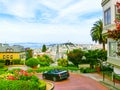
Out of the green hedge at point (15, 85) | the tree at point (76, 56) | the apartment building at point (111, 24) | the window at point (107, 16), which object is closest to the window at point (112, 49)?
the apartment building at point (111, 24)

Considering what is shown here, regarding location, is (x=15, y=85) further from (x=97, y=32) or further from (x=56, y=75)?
(x=97, y=32)

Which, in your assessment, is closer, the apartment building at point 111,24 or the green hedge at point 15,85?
the green hedge at point 15,85

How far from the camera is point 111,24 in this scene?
3303cm

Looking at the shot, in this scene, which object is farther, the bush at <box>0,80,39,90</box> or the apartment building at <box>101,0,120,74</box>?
the apartment building at <box>101,0,120,74</box>

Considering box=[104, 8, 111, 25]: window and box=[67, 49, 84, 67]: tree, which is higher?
box=[104, 8, 111, 25]: window

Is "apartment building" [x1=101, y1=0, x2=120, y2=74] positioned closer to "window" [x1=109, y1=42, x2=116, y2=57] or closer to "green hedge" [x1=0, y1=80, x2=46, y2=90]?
"window" [x1=109, y1=42, x2=116, y2=57]

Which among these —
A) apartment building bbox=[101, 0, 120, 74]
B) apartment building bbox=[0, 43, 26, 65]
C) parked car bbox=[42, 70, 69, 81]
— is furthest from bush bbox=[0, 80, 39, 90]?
apartment building bbox=[0, 43, 26, 65]

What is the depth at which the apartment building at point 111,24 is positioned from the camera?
32375 mm

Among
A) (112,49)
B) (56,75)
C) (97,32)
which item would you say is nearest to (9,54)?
(97,32)

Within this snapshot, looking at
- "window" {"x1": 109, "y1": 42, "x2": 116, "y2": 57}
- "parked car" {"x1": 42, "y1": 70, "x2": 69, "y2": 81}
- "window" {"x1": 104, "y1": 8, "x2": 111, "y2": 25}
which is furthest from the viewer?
"parked car" {"x1": 42, "y1": 70, "x2": 69, "y2": 81}

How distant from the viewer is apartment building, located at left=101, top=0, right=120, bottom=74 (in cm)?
3238

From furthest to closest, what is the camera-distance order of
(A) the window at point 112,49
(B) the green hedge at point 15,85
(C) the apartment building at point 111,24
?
(A) the window at point 112,49 → (C) the apartment building at point 111,24 → (B) the green hedge at point 15,85

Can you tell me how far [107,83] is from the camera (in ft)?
103

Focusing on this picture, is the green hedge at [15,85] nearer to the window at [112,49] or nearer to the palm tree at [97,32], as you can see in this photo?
the window at [112,49]
